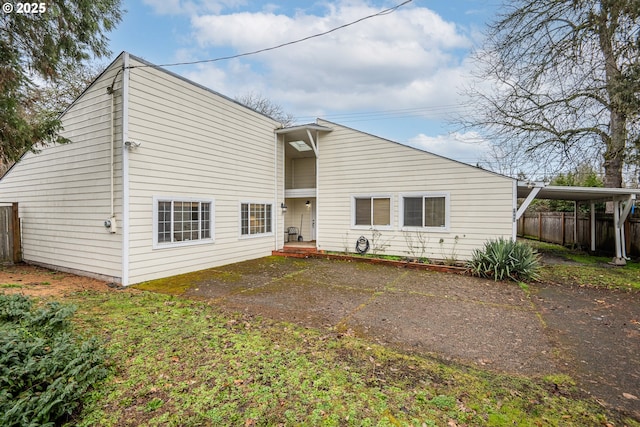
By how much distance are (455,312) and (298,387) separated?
339 cm

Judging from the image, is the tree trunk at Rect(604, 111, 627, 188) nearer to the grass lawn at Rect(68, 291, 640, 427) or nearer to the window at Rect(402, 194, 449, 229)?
the window at Rect(402, 194, 449, 229)

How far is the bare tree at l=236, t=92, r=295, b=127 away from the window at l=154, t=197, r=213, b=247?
59.6 ft

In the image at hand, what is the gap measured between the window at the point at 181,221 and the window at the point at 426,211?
6.16 meters

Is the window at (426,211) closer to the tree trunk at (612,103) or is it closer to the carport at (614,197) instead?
the carport at (614,197)

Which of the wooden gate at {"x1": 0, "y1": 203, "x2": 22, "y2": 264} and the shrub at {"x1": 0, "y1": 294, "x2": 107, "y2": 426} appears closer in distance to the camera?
the shrub at {"x1": 0, "y1": 294, "x2": 107, "y2": 426}

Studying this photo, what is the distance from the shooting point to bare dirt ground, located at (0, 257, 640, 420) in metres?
3.36

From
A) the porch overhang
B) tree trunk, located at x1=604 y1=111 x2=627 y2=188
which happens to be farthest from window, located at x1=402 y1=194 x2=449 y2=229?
tree trunk, located at x1=604 y1=111 x2=627 y2=188

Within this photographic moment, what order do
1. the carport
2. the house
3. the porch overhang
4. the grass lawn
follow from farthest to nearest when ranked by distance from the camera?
the porch overhang
the carport
the house
the grass lawn

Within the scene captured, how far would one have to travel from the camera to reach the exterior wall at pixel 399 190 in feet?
28.1

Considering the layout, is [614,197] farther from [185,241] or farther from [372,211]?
[185,241]

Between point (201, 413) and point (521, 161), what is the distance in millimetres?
13883

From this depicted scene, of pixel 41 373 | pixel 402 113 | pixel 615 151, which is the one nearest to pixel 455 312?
pixel 41 373

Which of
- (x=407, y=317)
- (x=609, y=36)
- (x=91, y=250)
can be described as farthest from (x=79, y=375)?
(x=609, y=36)

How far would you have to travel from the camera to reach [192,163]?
777cm
